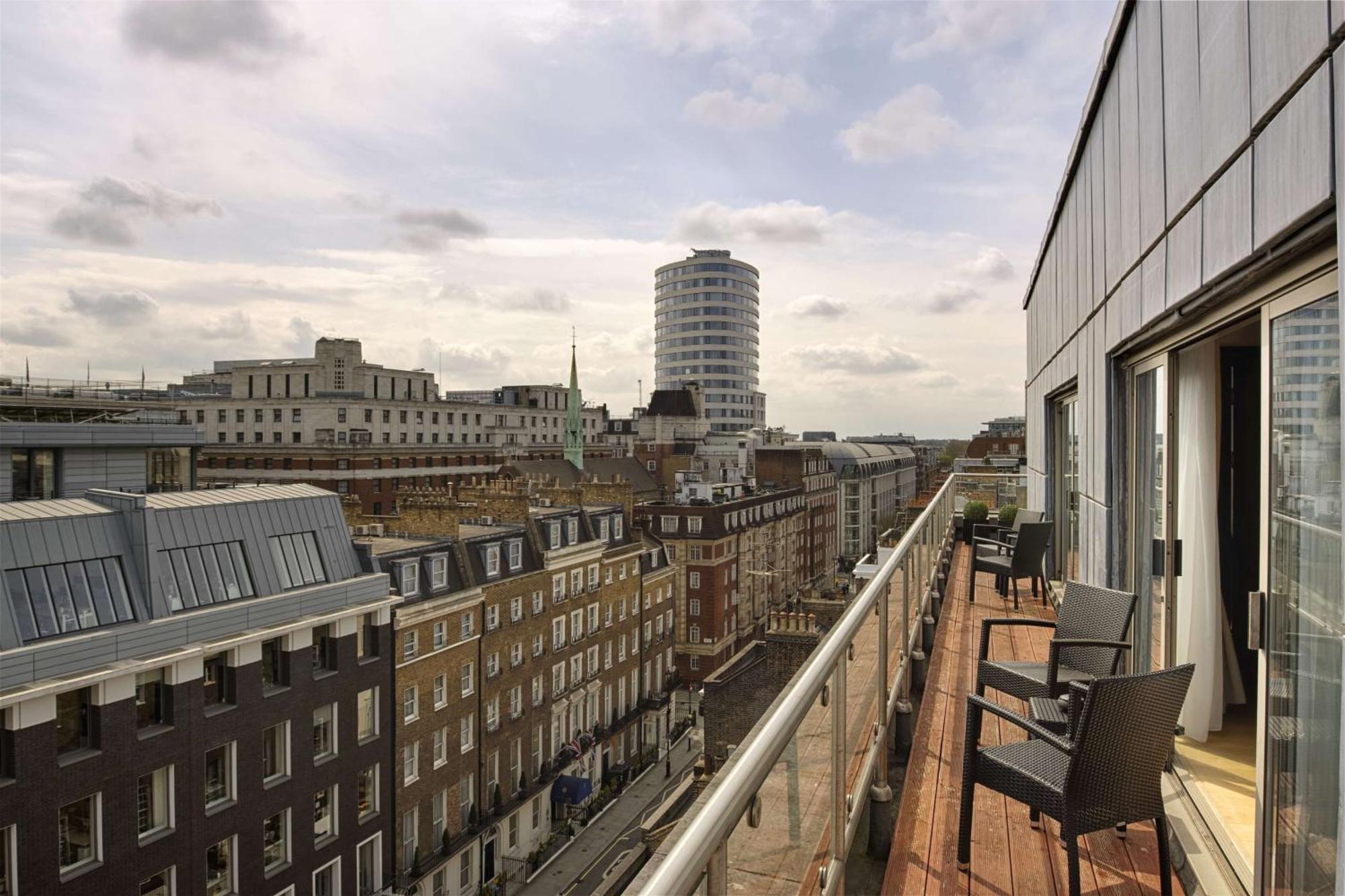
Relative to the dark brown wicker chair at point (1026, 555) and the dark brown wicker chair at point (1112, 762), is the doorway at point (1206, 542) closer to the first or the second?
the dark brown wicker chair at point (1112, 762)

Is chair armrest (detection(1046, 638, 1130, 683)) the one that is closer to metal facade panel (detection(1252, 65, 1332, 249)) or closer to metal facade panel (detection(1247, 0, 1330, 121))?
metal facade panel (detection(1252, 65, 1332, 249))

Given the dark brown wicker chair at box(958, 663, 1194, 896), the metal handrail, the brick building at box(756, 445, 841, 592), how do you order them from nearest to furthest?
the metal handrail, the dark brown wicker chair at box(958, 663, 1194, 896), the brick building at box(756, 445, 841, 592)

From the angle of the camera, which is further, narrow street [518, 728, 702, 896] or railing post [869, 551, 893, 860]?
narrow street [518, 728, 702, 896]

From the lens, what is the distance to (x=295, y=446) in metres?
55.5

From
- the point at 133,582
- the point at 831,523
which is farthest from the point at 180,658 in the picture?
the point at 831,523

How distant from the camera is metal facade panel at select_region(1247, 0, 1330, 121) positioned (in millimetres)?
1974

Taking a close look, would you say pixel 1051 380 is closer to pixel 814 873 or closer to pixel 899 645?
pixel 899 645

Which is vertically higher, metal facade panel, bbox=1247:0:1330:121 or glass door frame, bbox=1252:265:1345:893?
metal facade panel, bbox=1247:0:1330:121

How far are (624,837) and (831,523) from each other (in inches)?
1649

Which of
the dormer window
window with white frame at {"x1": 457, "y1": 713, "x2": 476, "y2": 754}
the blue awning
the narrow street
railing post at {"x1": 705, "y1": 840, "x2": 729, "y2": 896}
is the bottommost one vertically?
the narrow street

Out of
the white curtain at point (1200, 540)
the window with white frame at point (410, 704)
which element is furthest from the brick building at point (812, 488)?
the white curtain at point (1200, 540)

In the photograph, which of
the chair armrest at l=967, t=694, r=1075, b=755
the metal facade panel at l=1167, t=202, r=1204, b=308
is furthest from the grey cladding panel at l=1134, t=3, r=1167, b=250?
the chair armrest at l=967, t=694, r=1075, b=755

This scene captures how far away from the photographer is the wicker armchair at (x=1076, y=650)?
13.5 feet

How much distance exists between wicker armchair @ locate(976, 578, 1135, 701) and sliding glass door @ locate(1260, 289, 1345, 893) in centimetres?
129
